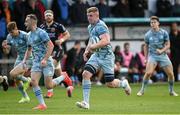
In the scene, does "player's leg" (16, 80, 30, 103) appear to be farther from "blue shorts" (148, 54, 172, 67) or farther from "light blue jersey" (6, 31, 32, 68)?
"blue shorts" (148, 54, 172, 67)

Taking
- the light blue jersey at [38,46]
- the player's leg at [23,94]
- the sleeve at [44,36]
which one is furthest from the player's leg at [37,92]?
the player's leg at [23,94]

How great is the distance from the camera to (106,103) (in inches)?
812

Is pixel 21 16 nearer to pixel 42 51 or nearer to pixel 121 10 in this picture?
pixel 121 10

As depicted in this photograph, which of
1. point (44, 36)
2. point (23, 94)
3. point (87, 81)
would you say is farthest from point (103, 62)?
point (23, 94)

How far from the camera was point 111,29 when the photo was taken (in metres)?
33.5

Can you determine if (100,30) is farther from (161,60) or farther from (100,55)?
(161,60)

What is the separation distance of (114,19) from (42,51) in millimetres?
13108

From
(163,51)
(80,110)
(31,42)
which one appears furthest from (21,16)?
(80,110)

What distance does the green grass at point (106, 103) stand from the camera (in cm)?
1787

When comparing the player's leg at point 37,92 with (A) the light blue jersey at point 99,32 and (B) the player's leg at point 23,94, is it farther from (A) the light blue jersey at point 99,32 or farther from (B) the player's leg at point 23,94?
(B) the player's leg at point 23,94

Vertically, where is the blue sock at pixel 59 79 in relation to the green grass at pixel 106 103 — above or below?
above

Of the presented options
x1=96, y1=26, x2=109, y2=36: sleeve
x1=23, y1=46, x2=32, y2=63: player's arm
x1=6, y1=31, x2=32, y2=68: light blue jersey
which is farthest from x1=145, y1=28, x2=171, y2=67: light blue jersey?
x1=96, y1=26, x2=109, y2=36: sleeve

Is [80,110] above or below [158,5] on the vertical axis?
below

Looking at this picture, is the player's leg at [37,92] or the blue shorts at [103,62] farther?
the player's leg at [37,92]
